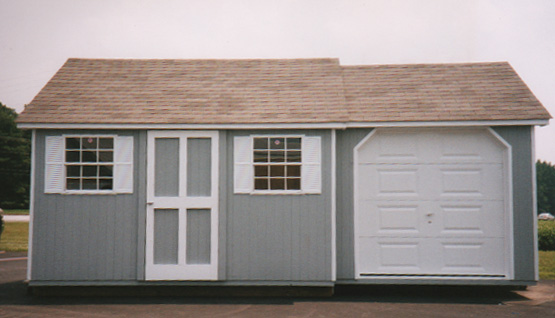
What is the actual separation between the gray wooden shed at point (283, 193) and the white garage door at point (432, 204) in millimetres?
20

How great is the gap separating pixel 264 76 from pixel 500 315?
6272mm

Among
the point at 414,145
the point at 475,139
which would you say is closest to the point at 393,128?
the point at 414,145

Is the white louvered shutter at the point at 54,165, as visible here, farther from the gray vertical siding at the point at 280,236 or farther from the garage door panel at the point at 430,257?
the garage door panel at the point at 430,257

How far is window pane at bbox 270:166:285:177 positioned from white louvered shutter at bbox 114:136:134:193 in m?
2.59

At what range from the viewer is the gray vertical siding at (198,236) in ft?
26.7

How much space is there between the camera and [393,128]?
8.57 metres

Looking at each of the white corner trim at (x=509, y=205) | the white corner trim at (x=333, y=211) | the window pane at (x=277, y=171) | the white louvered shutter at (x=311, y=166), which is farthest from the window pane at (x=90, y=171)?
the white corner trim at (x=509, y=205)

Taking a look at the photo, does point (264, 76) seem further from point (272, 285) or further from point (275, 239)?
point (272, 285)

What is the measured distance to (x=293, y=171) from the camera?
827 cm

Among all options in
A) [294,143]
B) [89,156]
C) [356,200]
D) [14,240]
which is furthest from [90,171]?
[14,240]

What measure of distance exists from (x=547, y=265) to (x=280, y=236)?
8.23m

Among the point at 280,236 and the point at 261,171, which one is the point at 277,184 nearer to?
the point at 261,171

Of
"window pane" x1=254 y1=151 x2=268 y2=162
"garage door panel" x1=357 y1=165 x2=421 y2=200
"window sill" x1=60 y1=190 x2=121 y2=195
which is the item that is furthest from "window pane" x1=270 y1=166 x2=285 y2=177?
"window sill" x1=60 y1=190 x2=121 y2=195

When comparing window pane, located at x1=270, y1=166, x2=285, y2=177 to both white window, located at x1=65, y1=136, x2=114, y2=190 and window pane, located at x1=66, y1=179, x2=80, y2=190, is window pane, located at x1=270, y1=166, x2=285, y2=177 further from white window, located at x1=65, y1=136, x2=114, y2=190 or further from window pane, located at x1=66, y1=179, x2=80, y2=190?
window pane, located at x1=66, y1=179, x2=80, y2=190
